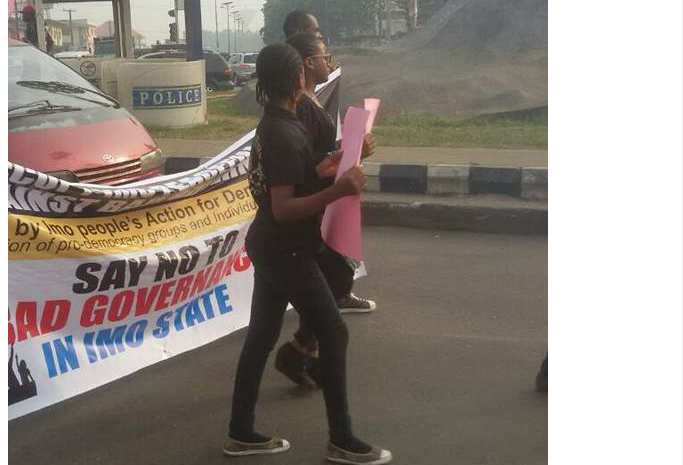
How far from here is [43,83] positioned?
23.7 feet

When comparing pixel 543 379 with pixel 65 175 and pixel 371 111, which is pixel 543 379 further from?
pixel 65 175

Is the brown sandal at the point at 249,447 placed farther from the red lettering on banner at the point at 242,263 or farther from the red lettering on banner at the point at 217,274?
the red lettering on banner at the point at 242,263

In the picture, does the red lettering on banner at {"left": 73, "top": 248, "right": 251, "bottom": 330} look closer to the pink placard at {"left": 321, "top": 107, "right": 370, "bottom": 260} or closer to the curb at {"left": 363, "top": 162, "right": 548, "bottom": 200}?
the pink placard at {"left": 321, "top": 107, "right": 370, "bottom": 260}

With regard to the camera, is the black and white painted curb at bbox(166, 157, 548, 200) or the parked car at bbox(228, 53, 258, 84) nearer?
the black and white painted curb at bbox(166, 157, 548, 200)

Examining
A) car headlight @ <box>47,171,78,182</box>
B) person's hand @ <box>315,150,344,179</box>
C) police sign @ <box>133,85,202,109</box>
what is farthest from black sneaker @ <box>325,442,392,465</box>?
police sign @ <box>133,85,202,109</box>

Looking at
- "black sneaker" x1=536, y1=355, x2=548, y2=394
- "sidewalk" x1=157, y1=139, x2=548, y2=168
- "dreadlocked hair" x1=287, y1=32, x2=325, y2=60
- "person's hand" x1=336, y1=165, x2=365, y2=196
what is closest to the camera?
"person's hand" x1=336, y1=165, x2=365, y2=196

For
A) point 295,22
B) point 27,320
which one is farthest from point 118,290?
point 295,22

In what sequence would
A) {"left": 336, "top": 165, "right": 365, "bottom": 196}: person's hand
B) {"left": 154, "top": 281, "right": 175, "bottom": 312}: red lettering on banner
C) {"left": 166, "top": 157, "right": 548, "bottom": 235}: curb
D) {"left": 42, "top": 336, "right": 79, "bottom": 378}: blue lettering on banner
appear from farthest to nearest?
{"left": 166, "top": 157, "right": 548, "bottom": 235}: curb → {"left": 154, "top": 281, "right": 175, "bottom": 312}: red lettering on banner → {"left": 42, "top": 336, "right": 79, "bottom": 378}: blue lettering on banner → {"left": 336, "top": 165, "right": 365, "bottom": 196}: person's hand

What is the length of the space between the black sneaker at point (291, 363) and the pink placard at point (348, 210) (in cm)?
94

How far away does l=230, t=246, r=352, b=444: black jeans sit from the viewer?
343cm

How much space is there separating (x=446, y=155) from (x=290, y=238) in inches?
294

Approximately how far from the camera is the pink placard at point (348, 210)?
334 centimetres

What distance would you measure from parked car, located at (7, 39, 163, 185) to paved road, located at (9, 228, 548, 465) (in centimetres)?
175

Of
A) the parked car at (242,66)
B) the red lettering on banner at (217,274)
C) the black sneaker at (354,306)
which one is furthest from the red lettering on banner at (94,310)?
the parked car at (242,66)
